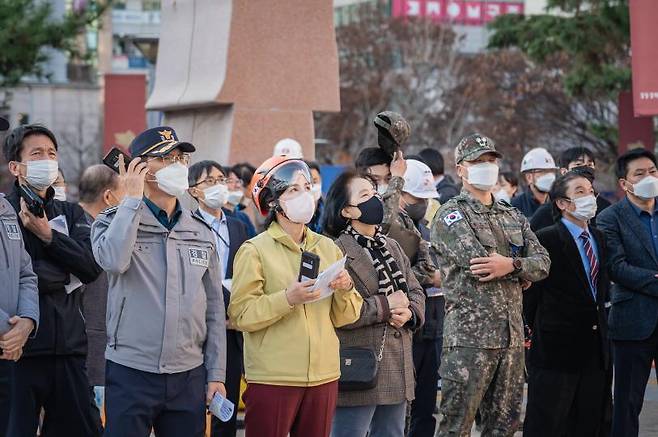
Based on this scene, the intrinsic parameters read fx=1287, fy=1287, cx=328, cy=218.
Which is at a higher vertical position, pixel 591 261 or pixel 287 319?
pixel 591 261

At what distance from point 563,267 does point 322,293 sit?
2.74 meters

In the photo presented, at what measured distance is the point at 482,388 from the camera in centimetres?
816

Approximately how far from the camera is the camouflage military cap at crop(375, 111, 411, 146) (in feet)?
28.6

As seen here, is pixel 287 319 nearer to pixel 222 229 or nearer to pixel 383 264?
pixel 383 264

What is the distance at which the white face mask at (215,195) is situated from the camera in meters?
9.75

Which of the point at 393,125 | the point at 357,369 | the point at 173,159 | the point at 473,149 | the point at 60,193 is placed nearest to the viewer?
the point at 173,159

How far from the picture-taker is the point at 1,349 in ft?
22.5

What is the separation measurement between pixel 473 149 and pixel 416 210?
62.6 inches

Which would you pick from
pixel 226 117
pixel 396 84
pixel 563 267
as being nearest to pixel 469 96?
pixel 396 84

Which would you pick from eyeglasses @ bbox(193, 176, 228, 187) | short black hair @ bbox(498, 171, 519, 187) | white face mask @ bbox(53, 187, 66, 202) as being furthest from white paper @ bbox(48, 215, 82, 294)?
short black hair @ bbox(498, 171, 519, 187)

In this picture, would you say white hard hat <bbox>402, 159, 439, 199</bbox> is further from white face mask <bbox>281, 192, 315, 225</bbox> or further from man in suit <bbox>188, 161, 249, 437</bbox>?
white face mask <bbox>281, 192, 315, 225</bbox>

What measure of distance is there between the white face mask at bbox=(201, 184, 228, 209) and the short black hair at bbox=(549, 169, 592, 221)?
8.08 feet

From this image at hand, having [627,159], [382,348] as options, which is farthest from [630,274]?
[382,348]

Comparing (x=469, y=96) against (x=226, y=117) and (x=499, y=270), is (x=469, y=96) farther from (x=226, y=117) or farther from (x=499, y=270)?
(x=499, y=270)
